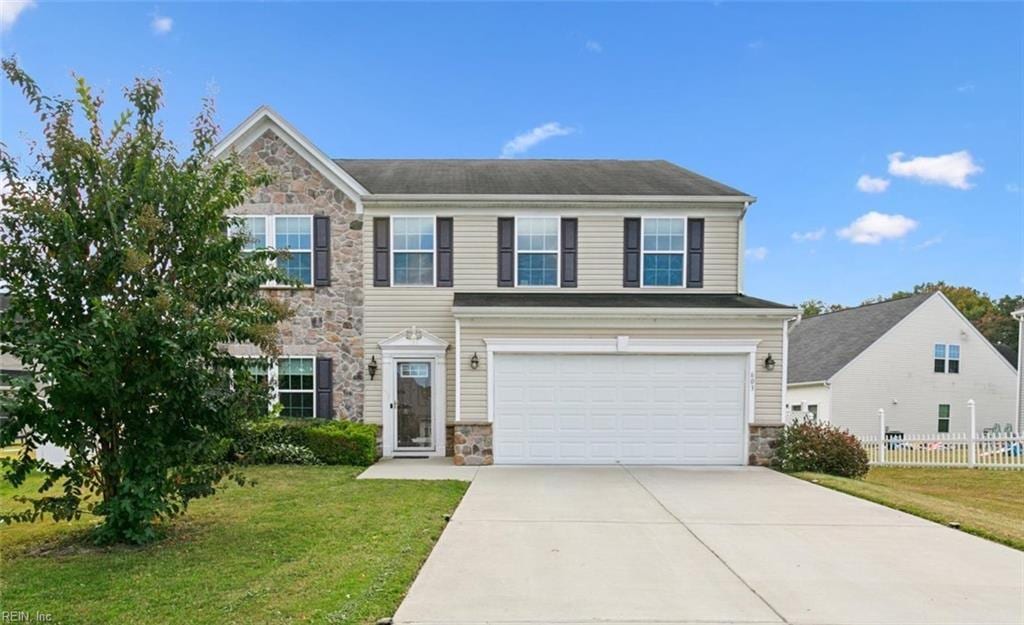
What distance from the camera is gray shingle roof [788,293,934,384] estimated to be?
69.4ft

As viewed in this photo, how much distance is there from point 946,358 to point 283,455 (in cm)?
2289

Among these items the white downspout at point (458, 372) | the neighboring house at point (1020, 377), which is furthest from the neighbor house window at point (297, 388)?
the neighboring house at point (1020, 377)

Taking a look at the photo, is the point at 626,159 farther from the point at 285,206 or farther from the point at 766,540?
the point at 766,540

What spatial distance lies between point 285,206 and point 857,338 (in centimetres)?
2052

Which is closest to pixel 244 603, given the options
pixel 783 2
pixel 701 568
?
pixel 701 568

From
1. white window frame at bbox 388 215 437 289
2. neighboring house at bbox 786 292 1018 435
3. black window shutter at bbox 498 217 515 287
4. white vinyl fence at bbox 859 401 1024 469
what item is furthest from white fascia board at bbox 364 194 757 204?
neighboring house at bbox 786 292 1018 435

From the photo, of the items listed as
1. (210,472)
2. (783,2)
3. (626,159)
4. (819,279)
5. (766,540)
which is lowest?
(766,540)

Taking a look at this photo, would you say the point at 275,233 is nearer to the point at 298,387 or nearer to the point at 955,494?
the point at 298,387

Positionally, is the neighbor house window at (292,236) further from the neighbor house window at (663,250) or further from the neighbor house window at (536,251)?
Answer: the neighbor house window at (663,250)

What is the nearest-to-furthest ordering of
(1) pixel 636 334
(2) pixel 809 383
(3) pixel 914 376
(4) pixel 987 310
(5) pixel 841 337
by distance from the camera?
(1) pixel 636 334, (3) pixel 914 376, (2) pixel 809 383, (5) pixel 841 337, (4) pixel 987 310

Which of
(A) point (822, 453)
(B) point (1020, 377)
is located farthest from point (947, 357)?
(A) point (822, 453)

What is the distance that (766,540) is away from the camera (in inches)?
249

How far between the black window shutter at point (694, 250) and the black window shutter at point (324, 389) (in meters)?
8.37

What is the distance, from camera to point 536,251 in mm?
13195
